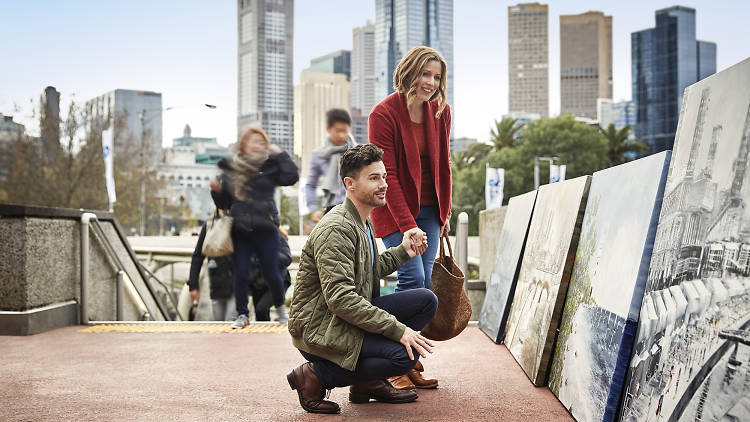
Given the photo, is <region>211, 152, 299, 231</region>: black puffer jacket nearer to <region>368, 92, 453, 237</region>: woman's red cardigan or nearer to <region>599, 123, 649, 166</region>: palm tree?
<region>368, 92, 453, 237</region>: woman's red cardigan

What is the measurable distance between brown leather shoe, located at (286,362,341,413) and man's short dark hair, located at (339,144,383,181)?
3.10 feet

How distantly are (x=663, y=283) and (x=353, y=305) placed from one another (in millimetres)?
1245

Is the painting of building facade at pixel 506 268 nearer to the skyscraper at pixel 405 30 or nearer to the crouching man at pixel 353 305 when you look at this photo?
the crouching man at pixel 353 305

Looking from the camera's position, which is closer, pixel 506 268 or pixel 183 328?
pixel 506 268

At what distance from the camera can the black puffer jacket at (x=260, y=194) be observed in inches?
272

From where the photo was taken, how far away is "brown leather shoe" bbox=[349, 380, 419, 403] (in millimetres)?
3715

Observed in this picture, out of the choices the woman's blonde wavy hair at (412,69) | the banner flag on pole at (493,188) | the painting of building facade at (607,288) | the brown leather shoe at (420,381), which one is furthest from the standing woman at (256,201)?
the banner flag on pole at (493,188)

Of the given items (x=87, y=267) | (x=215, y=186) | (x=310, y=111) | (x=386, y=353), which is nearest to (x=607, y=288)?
(x=386, y=353)

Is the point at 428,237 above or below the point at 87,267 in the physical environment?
above

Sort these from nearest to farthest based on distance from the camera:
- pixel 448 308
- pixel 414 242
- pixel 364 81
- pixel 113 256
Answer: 1. pixel 414 242
2. pixel 448 308
3. pixel 113 256
4. pixel 364 81

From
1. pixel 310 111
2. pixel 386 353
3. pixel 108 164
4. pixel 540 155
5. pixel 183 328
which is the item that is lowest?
pixel 183 328

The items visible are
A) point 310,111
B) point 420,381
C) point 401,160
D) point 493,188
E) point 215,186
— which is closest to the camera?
point 420,381

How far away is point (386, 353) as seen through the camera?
129 inches

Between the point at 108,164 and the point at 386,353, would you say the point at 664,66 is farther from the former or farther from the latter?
the point at 386,353
